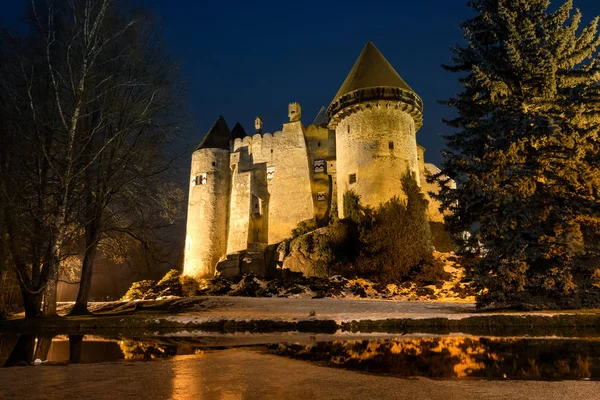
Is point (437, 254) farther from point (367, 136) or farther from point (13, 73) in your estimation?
point (13, 73)

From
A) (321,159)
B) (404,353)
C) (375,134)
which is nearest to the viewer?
(404,353)

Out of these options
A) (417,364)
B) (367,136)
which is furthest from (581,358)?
(367,136)

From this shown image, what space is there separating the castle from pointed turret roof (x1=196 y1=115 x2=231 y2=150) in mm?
105

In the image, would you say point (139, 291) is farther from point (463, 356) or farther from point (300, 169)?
point (463, 356)

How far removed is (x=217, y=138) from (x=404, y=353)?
3695cm

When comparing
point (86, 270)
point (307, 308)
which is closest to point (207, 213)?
point (86, 270)

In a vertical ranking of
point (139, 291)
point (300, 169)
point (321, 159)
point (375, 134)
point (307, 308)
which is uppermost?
point (321, 159)

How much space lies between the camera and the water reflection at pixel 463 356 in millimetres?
4555

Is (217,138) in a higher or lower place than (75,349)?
higher

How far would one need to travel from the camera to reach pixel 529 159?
1227cm

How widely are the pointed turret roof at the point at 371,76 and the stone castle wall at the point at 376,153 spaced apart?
1.98 metres

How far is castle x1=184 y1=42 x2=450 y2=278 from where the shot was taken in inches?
1129

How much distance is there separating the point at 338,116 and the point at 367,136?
3.34 meters

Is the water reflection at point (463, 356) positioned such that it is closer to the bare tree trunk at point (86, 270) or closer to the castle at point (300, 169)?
the bare tree trunk at point (86, 270)
